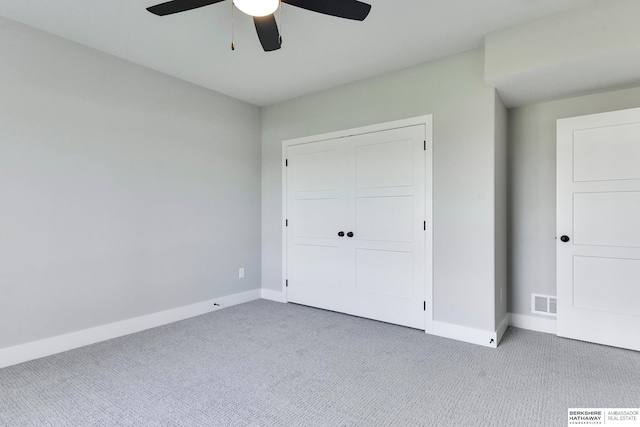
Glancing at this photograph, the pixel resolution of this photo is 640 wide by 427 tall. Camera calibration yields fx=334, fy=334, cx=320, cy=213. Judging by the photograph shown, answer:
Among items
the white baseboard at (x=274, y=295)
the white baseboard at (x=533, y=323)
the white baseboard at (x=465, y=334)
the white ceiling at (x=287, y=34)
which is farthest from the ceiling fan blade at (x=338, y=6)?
the white baseboard at (x=274, y=295)

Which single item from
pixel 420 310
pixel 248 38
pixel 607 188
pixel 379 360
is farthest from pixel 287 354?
pixel 607 188

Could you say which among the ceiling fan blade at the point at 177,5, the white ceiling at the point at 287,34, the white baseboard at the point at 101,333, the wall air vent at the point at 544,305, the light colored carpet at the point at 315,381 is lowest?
the light colored carpet at the point at 315,381

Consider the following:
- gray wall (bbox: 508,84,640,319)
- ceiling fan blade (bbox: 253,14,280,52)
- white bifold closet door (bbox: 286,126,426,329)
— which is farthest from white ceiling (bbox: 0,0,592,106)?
gray wall (bbox: 508,84,640,319)

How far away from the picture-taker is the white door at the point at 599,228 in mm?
2783

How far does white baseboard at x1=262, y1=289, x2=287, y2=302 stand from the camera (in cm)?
437

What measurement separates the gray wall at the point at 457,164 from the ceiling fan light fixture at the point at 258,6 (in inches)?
79.1

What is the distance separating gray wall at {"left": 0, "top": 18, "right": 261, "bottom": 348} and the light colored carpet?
0.49m

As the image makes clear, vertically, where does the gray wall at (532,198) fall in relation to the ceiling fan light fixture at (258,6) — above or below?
below

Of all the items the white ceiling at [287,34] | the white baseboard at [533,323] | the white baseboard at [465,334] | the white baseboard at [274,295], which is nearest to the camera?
the white ceiling at [287,34]

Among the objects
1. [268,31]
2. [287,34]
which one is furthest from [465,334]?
[287,34]

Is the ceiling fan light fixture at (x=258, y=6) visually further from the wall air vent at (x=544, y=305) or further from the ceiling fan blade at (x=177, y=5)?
the wall air vent at (x=544, y=305)

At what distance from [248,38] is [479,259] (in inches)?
109

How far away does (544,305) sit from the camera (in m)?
3.29

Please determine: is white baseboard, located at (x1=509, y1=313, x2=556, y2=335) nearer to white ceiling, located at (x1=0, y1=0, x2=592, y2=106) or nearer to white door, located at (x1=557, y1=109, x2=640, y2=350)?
white door, located at (x1=557, y1=109, x2=640, y2=350)
